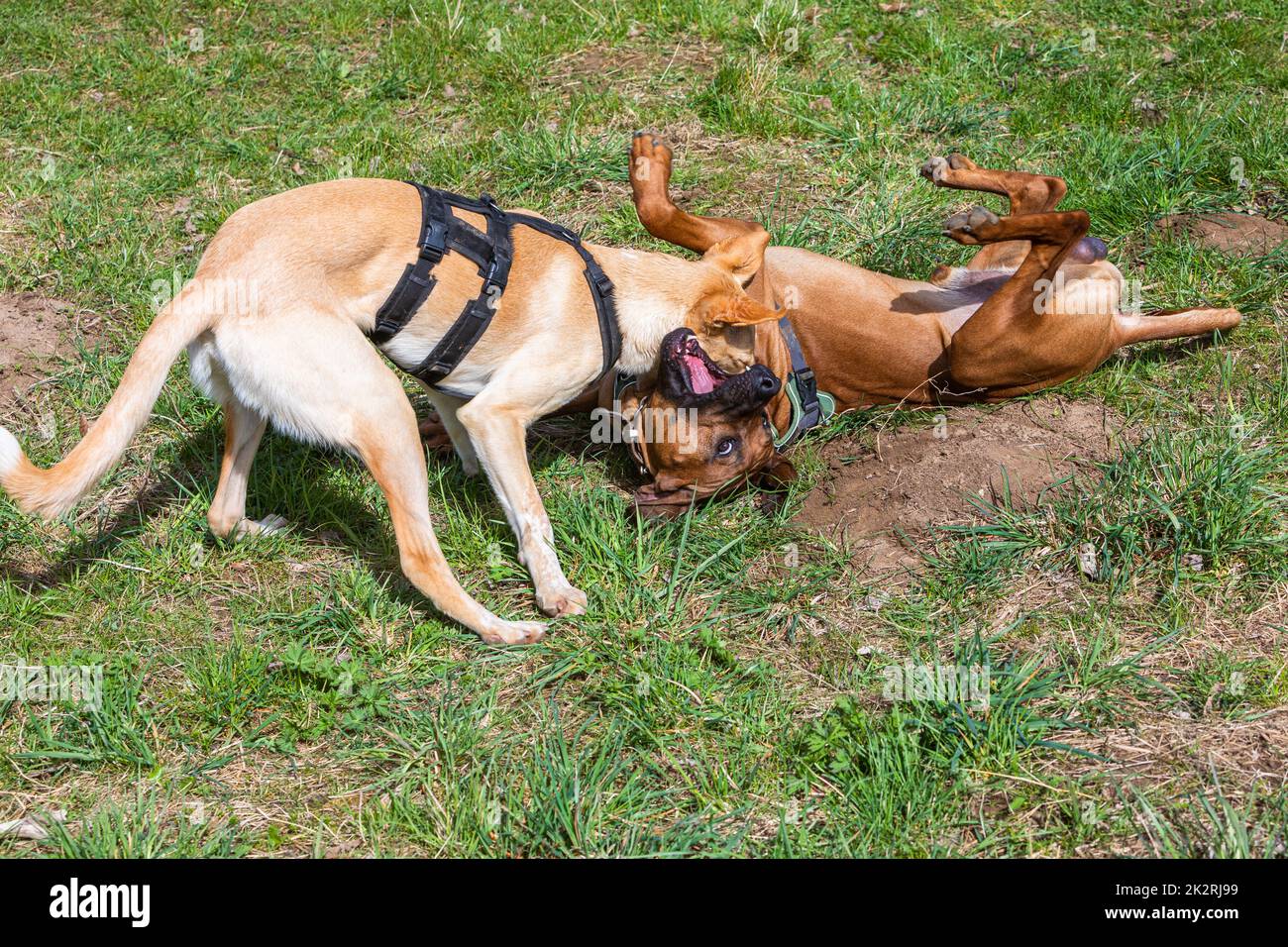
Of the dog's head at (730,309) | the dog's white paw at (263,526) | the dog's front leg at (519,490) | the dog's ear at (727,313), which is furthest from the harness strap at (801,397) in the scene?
the dog's white paw at (263,526)

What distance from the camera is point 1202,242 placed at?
211 inches

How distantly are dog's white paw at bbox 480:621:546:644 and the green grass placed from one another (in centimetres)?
Answer: 5

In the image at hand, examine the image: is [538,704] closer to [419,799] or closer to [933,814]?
[419,799]

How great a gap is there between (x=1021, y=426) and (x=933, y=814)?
6.92ft

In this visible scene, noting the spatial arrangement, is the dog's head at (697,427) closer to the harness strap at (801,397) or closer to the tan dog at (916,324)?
the tan dog at (916,324)

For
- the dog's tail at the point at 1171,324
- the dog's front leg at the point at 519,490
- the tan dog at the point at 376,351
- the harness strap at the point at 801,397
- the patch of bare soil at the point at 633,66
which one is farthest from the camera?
the patch of bare soil at the point at 633,66

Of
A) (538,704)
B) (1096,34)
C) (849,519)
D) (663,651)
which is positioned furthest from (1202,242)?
(538,704)

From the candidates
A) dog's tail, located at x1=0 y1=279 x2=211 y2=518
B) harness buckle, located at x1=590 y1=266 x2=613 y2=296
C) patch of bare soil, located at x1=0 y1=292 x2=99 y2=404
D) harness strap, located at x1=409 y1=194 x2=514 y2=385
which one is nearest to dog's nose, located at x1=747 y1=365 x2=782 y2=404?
harness buckle, located at x1=590 y1=266 x2=613 y2=296

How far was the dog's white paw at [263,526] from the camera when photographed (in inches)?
166

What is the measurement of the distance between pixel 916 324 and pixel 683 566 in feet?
5.66

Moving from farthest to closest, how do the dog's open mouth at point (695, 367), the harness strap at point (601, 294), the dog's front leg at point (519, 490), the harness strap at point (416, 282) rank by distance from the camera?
the dog's open mouth at point (695, 367), the harness strap at point (601, 294), the dog's front leg at point (519, 490), the harness strap at point (416, 282)

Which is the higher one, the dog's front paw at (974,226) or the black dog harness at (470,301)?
the dog's front paw at (974,226)

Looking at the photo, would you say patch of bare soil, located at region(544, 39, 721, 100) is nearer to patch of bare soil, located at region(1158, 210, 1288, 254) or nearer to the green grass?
the green grass

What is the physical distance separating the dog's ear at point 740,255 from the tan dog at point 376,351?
8cm
